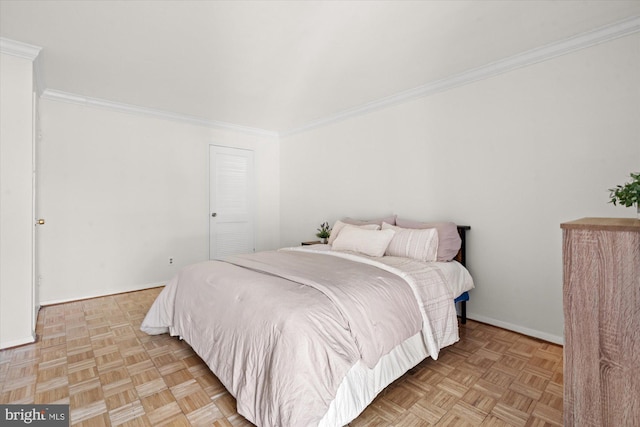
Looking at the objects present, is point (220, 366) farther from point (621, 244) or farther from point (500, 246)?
point (500, 246)

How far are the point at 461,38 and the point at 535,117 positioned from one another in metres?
0.97

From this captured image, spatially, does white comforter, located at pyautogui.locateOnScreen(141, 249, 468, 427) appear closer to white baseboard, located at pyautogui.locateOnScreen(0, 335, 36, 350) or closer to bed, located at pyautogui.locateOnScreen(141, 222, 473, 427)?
bed, located at pyautogui.locateOnScreen(141, 222, 473, 427)

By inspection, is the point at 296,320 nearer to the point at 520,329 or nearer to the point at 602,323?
the point at 602,323

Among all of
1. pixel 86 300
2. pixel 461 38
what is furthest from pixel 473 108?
pixel 86 300

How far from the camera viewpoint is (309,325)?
57.7 inches

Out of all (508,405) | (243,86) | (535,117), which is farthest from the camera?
(243,86)

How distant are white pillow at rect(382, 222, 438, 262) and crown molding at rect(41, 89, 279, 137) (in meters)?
3.35

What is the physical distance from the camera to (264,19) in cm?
218

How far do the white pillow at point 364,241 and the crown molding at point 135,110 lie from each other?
2.85 metres

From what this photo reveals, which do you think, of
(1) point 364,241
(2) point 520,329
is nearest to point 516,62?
(1) point 364,241

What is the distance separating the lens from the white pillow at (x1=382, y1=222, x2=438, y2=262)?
8.94 feet

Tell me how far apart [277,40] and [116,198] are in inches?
119

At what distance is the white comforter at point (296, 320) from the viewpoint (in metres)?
1.39

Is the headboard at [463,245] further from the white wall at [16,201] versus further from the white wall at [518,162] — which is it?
the white wall at [16,201]
